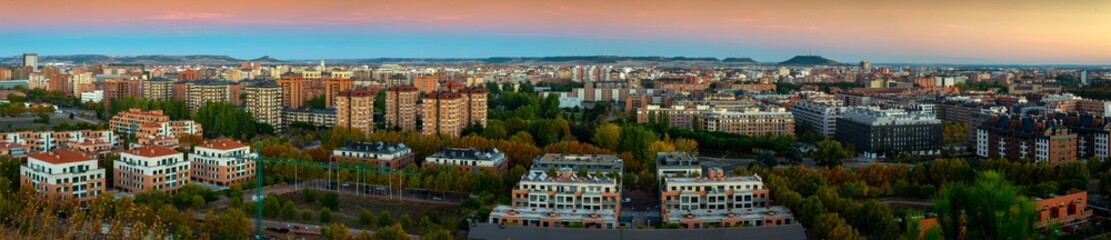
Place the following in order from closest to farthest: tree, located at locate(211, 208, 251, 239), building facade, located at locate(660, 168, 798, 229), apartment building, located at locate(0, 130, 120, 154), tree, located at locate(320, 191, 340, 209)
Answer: tree, located at locate(211, 208, 251, 239) → building facade, located at locate(660, 168, 798, 229) → tree, located at locate(320, 191, 340, 209) → apartment building, located at locate(0, 130, 120, 154)

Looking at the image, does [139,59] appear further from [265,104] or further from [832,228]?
[832,228]

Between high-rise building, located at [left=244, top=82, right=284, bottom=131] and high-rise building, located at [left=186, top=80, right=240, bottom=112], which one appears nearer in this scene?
high-rise building, located at [left=244, top=82, right=284, bottom=131]

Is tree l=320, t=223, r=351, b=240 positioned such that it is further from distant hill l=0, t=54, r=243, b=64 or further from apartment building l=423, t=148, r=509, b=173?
distant hill l=0, t=54, r=243, b=64

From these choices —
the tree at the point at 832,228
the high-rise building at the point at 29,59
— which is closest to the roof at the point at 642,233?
the tree at the point at 832,228

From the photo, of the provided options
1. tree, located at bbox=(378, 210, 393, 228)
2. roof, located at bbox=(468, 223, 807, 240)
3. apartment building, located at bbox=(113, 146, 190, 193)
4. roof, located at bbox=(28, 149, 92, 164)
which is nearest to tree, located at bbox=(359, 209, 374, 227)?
tree, located at bbox=(378, 210, 393, 228)

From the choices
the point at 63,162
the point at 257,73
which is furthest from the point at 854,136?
the point at 257,73

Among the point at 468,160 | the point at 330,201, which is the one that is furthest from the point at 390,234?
the point at 468,160
